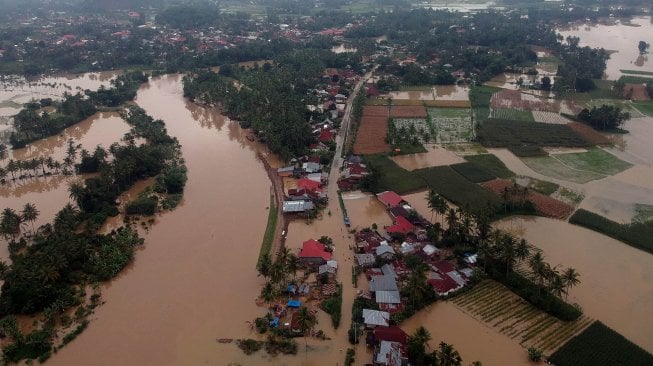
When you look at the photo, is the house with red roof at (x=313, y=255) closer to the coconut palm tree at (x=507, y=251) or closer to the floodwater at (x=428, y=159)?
the coconut palm tree at (x=507, y=251)

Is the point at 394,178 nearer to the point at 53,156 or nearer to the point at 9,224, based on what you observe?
the point at 9,224

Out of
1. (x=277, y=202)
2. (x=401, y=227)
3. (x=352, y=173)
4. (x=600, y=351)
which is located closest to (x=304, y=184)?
(x=277, y=202)

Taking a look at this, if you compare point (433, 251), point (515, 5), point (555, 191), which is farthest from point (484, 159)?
point (515, 5)

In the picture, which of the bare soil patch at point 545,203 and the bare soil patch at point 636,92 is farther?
the bare soil patch at point 636,92

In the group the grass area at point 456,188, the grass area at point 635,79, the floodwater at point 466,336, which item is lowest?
the floodwater at point 466,336

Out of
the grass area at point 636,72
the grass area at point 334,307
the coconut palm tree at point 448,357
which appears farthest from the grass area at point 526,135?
the grass area at point 636,72

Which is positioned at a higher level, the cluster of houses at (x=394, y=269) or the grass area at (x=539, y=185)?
the grass area at (x=539, y=185)

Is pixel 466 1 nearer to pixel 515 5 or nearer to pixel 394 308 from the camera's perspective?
pixel 515 5
